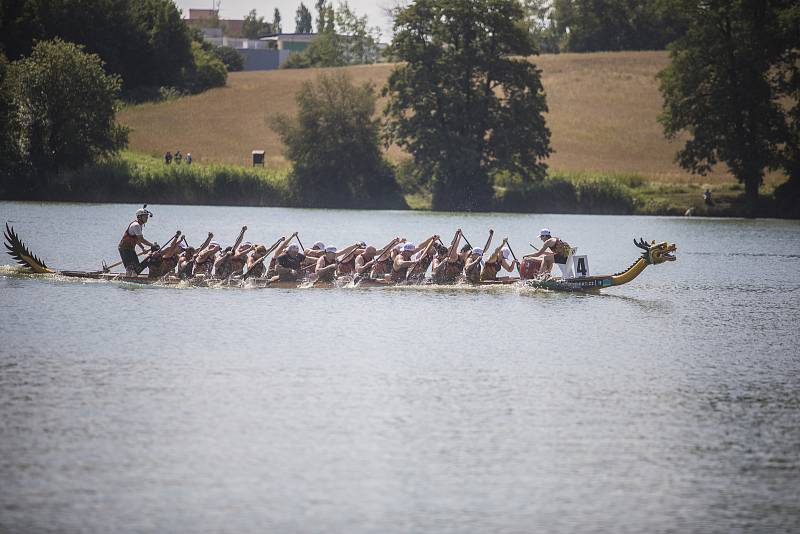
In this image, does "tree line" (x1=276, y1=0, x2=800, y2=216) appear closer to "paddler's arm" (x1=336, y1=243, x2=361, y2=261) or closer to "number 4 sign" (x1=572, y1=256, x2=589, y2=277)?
"number 4 sign" (x1=572, y1=256, x2=589, y2=277)

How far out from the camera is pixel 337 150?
72.1 m

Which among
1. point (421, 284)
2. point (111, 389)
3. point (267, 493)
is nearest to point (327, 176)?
point (421, 284)

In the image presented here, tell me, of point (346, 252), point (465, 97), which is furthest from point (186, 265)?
point (465, 97)

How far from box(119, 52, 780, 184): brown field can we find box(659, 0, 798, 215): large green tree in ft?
23.2

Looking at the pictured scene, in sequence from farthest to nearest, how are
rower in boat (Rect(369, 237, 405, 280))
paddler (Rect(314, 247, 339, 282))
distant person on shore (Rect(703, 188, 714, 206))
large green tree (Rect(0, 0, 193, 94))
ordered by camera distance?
1. large green tree (Rect(0, 0, 193, 94))
2. distant person on shore (Rect(703, 188, 714, 206))
3. rower in boat (Rect(369, 237, 405, 280))
4. paddler (Rect(314, 247, 339, 282))

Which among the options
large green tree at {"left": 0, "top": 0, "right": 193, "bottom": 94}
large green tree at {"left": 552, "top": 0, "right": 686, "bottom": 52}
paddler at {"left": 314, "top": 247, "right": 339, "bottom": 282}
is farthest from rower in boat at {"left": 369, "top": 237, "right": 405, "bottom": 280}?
large green tree at {"left": 552, "top": 0, "right": 686, "bottom": 52}

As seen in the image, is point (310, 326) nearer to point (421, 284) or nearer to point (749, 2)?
point (421, 284)

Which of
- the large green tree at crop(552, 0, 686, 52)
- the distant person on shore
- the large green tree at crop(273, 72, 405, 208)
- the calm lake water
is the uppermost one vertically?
the large green tree at crop(552, 0, 686, 52)

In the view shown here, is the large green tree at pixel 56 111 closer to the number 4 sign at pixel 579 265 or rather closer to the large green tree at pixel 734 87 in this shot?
the large green tree at pixel 734 87

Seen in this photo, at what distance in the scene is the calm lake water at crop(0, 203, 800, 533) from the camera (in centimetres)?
1319

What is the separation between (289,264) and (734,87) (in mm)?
44365

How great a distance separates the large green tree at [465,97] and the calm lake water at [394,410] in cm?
3920

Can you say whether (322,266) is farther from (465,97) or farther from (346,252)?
(465,97)

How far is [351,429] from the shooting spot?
16500 millimetres
